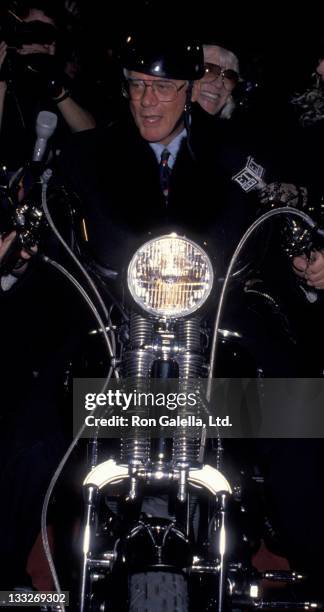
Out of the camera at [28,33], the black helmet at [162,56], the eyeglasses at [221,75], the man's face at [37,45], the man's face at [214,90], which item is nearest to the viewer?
the black helmet at [162,56]

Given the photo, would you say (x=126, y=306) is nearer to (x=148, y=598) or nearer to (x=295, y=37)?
→ (x=148, y=598)

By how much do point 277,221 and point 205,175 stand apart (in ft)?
1.07

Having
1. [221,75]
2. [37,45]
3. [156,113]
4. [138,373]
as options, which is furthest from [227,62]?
[138,373]

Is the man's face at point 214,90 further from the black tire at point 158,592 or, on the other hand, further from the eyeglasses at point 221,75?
the black tire at point 158,592

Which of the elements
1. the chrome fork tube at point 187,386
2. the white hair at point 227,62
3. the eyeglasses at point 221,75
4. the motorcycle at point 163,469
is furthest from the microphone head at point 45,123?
the white hair at point 227,62

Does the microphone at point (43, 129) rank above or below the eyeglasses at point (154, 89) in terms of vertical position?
below

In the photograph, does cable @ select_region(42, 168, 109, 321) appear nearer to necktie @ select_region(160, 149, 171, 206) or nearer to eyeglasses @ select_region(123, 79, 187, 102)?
necktie @ select_region(160, 149, 171, 206)

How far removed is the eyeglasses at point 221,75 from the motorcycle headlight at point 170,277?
2.35m

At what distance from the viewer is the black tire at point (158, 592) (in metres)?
1.37

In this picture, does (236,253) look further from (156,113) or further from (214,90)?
(214,90)

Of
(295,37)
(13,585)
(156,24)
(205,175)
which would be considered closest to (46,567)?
(13,585)

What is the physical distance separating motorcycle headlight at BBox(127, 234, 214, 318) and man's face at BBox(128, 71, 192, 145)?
96 centimetres

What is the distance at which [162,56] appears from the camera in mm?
1802

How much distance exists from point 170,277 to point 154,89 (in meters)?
1.01
